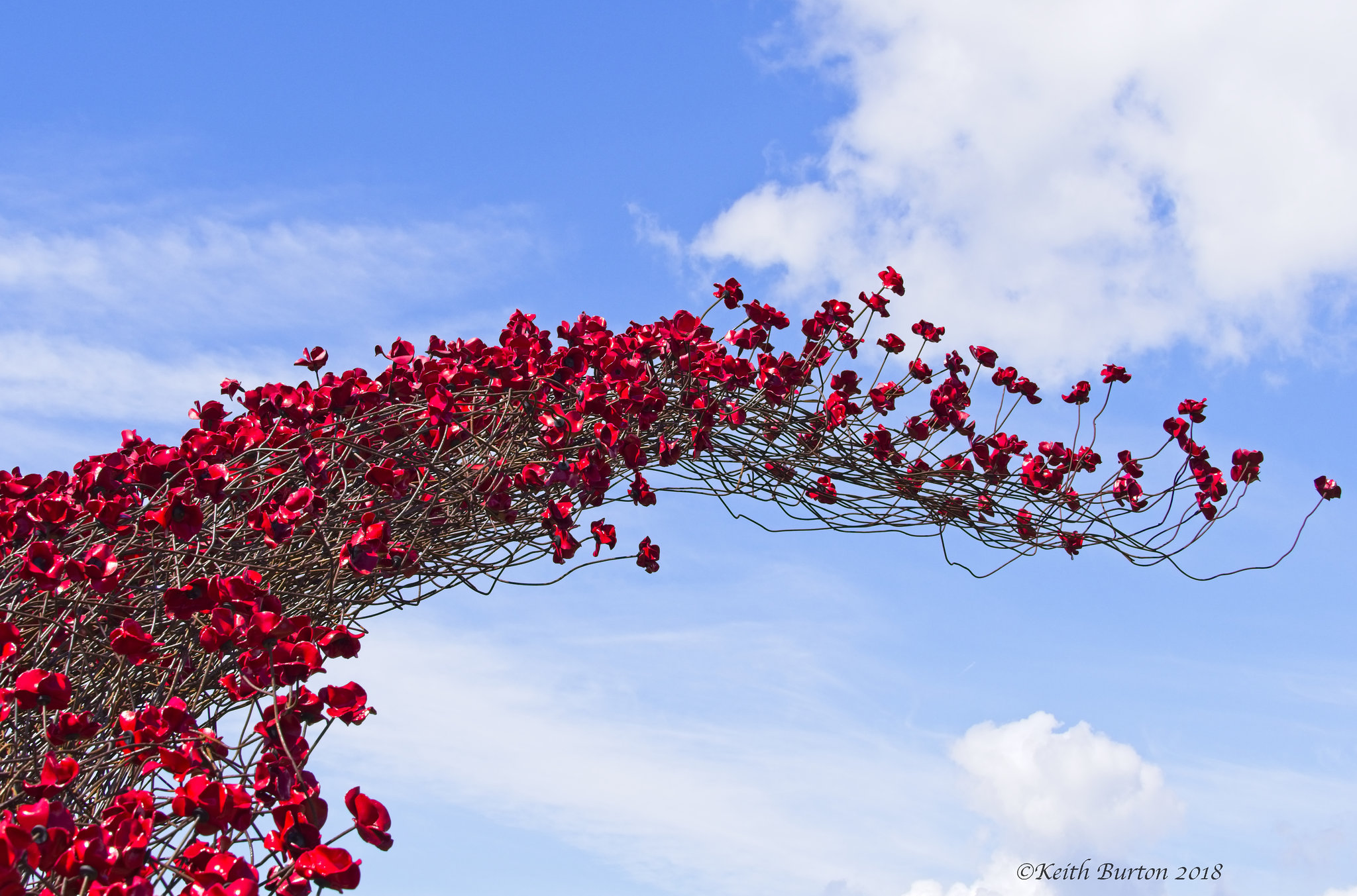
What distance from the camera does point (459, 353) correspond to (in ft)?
7.98

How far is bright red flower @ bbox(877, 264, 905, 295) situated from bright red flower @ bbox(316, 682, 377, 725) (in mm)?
1858

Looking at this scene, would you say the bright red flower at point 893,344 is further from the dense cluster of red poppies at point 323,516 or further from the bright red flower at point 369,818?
the bright red flower at point 369,818

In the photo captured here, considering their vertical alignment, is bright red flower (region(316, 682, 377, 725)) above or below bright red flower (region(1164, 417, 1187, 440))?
below

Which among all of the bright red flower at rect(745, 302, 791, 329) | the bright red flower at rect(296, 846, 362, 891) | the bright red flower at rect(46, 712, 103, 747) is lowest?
the bright red flower at rect(296, 846, 362, 891)

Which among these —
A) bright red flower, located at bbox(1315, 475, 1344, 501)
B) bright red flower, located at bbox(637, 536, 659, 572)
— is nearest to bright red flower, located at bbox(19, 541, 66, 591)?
bright red flower, located at bbox(637, 536, 659, 572)

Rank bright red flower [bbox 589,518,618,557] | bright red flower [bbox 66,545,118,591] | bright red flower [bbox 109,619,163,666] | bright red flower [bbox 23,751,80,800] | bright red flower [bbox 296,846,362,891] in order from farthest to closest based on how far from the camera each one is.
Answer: bright red flower [bbox 589,518,618,557]
bright red flower [bbox 66,545,118,591]
bright red flower [bbox 109,619,163,666]
bright red flower [bbox 23,751,80,800]
bright red flower [bbox 296,846,362,891]

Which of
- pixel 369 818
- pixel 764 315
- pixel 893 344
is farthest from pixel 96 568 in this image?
pixel 893 344

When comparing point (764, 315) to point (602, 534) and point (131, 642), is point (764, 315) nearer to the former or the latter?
point (602, 534)

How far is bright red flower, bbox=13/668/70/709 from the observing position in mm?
1545

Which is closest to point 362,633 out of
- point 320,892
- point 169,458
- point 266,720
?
point 266,720

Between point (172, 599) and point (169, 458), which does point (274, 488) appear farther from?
point (172, 599)

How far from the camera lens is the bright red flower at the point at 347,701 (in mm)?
1562

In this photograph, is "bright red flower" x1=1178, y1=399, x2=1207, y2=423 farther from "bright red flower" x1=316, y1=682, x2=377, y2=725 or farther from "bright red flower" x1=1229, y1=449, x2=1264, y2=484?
"bright red flower" x1=316, y1=682, x2=377, y2=725

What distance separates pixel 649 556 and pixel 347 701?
3.49 ft
